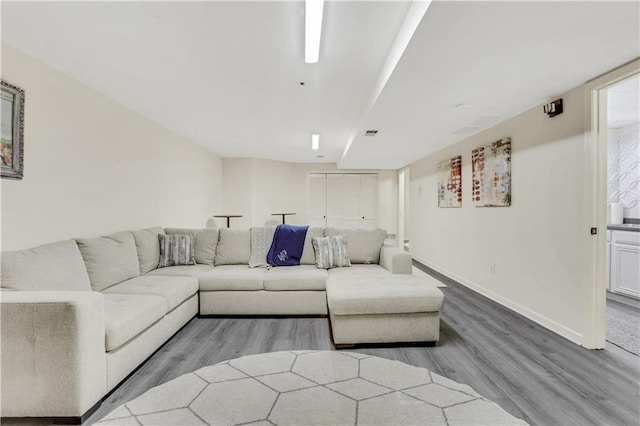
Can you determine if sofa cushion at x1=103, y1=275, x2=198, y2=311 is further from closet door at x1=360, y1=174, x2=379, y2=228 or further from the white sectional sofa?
closet door at x1=360, y1=174, x2=379, y2=228

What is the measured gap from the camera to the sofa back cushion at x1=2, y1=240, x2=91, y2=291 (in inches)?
75.4

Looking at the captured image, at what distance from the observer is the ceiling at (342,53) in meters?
1.79

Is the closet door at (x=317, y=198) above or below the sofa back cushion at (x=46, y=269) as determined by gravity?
above

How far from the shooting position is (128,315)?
6.75 feet

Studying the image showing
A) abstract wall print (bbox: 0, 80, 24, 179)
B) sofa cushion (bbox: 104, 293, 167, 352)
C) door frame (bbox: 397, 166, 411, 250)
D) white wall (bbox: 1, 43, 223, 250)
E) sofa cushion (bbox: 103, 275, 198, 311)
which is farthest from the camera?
door frame (bbox: 397, 166, 411, 250)

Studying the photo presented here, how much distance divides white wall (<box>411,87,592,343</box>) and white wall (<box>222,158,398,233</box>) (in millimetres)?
4142

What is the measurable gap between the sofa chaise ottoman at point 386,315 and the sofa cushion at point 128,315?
1.39 metres

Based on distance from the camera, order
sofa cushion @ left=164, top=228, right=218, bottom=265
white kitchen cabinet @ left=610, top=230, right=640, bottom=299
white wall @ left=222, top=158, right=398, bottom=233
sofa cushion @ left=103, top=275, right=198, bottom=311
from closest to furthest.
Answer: sofa cushion @ left=103, top=275, right=198, bottom=311, white kitchen cabinet @ left=610, top=230, right=640, bottom=299, sofa cushion @ left=164, top=228, right=218, bottom=265, white wall @ left=222, top=158, right=398, bottom=233

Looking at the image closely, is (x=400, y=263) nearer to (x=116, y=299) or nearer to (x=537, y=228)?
(x=537, y=228)

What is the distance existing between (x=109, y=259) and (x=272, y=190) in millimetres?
5514

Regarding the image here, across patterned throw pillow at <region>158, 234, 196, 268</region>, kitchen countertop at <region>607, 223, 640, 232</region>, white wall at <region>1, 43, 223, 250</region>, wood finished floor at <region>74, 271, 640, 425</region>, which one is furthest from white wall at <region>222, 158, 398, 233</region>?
kitchen countertop at <region>607, 223, 640, 232</region>

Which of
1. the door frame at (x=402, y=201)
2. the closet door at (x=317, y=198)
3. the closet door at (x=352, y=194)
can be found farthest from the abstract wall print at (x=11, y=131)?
the door frame at (x=402, y=201)

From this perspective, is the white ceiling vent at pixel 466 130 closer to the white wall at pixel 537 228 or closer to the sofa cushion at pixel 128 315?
the white wall at pixel 537 228

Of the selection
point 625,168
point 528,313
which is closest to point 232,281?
point 528,313
